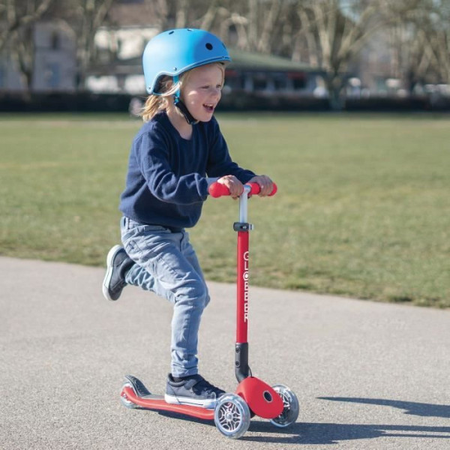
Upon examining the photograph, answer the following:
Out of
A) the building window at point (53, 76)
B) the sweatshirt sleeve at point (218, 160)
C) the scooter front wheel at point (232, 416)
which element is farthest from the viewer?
the building window at point (53, 76)

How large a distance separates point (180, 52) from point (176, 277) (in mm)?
983

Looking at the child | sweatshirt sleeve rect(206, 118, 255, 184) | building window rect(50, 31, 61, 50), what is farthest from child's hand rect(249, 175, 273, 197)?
building window rect(50, 31, 61, 50)

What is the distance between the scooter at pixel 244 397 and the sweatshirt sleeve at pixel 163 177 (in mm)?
104

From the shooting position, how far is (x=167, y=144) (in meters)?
4.13

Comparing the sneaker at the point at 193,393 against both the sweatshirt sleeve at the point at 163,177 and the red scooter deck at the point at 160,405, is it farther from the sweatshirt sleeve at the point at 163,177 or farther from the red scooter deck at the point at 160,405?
the sweatshirt sleeve at the point at 163,177

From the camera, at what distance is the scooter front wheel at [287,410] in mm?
4039

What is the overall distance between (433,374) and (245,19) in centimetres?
6914

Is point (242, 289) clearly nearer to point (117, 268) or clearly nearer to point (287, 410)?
point (287, 410)

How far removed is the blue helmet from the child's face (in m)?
0.08

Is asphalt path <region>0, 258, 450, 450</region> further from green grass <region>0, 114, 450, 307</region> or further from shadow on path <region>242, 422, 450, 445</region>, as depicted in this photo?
green grass <region>0, 114, 450, 307</region>

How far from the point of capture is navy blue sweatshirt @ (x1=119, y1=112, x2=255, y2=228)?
3.90 m

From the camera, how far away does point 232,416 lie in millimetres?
3910

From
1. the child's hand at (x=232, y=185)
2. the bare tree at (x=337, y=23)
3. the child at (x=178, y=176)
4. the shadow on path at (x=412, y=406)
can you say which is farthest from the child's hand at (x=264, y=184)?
the bare tree at (x=337, y=23)

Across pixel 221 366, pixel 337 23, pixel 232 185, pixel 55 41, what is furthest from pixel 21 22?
pixel 232 185
